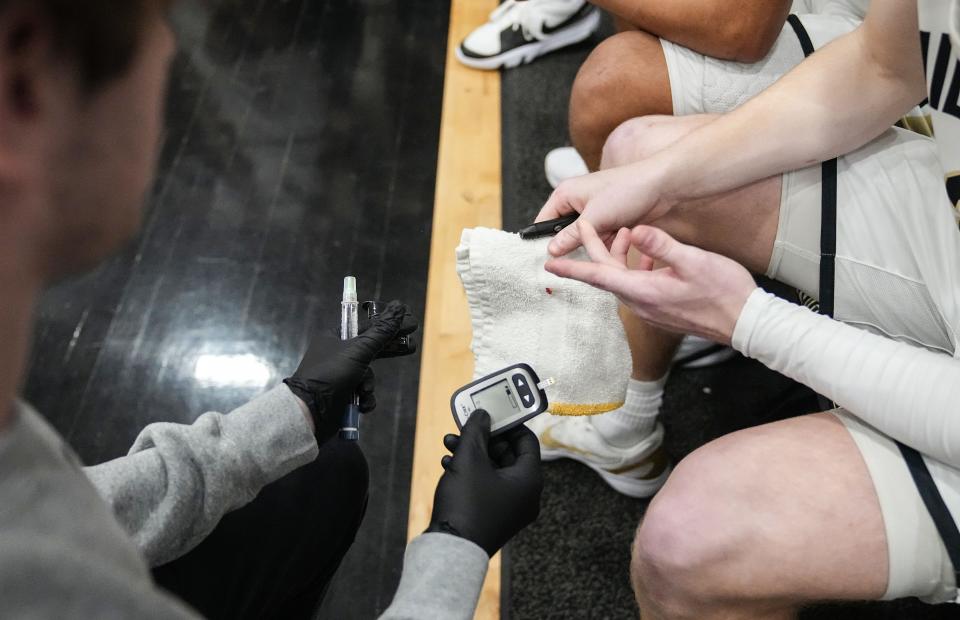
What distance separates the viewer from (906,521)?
0.73 meters

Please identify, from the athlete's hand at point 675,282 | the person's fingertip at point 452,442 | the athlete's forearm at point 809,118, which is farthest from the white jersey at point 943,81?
the person's fingertip at point 452,442

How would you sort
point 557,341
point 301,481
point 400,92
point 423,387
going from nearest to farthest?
point 301,481, point 557,341, point 423,387, point 400,92

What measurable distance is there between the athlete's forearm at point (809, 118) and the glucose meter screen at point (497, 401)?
1.00ft

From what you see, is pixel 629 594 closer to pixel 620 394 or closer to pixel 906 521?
pixel 620 394

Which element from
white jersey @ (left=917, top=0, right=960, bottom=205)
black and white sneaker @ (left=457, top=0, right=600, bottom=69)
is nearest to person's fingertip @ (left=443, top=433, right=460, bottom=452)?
white jersey @ (left=917, top=0, right=960, bottom=205)

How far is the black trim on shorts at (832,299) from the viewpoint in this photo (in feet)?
2.36

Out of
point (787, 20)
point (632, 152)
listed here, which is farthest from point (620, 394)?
point (787, 20)

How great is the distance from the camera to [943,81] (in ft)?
2.55

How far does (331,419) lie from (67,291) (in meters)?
0.92

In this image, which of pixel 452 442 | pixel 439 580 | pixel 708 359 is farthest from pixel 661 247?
pixel 708 359

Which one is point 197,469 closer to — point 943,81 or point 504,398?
point 504,398

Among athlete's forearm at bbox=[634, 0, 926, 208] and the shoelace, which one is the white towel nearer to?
athlete's forearm at bbox=[634, 0, 926, 208]

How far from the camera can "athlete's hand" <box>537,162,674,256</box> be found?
95 centimetres

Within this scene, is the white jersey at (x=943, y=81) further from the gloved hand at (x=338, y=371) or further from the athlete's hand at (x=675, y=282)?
the gloved hand at (x=338, y=371)
